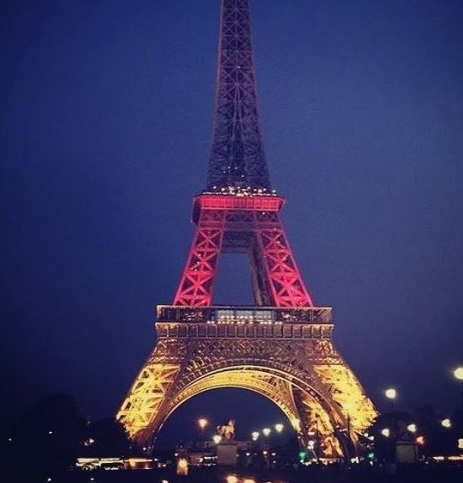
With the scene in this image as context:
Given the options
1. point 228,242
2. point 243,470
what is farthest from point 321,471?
point 228,242

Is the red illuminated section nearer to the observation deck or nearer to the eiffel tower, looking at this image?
the eiffel tower

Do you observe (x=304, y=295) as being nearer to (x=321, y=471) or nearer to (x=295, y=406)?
(x=295, y=406)

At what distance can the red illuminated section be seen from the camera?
61.4 metres

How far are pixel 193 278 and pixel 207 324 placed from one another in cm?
462

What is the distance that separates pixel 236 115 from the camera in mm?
67875

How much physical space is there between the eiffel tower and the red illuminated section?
0.28ft

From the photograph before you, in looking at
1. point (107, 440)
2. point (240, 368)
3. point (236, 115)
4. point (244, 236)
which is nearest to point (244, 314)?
point (240, 368)

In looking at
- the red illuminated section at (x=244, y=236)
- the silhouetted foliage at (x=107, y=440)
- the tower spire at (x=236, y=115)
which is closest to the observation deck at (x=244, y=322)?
the red illuminated section at (x=244, y=236)

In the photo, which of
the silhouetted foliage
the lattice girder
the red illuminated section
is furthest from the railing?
the silhouetted foliage

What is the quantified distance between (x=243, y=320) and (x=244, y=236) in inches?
387

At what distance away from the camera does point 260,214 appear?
65.1 metres

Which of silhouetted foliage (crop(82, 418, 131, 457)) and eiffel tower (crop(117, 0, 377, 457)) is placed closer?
silhouetted foliage (crop(82, 418, 131, 457))

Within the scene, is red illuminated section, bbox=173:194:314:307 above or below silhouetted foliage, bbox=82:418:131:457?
above

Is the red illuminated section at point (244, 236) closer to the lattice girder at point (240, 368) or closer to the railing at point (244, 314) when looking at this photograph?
the railing at point (244, 314)
